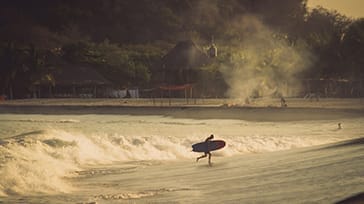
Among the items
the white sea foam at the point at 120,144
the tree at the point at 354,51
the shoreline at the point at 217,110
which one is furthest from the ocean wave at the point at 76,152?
the tree at the point at 354,51

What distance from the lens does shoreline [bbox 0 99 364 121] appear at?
119 ft

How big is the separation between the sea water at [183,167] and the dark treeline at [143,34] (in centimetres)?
1917

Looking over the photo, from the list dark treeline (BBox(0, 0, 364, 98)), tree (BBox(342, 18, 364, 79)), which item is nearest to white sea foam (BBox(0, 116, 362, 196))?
tree (BBox(342, 18, 364, 79))

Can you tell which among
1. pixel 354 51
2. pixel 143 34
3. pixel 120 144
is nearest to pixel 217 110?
pixel 354 51

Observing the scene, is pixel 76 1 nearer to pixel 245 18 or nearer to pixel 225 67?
pixel 245 18

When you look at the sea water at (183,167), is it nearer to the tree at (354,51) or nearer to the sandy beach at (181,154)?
the sandy beach at (181,154)

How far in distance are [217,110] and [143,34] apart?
163 feet

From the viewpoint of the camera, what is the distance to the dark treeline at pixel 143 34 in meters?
51.8

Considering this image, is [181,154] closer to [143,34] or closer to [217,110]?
A: [217,110]

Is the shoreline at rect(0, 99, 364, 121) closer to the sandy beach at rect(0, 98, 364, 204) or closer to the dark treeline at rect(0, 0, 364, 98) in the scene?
the sandy beach at rect(0, 98, 364, 204)

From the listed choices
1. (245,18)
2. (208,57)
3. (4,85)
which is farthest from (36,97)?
(245,18)

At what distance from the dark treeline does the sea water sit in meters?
19.2

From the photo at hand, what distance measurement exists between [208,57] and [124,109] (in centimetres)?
1218

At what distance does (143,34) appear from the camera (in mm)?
88625
